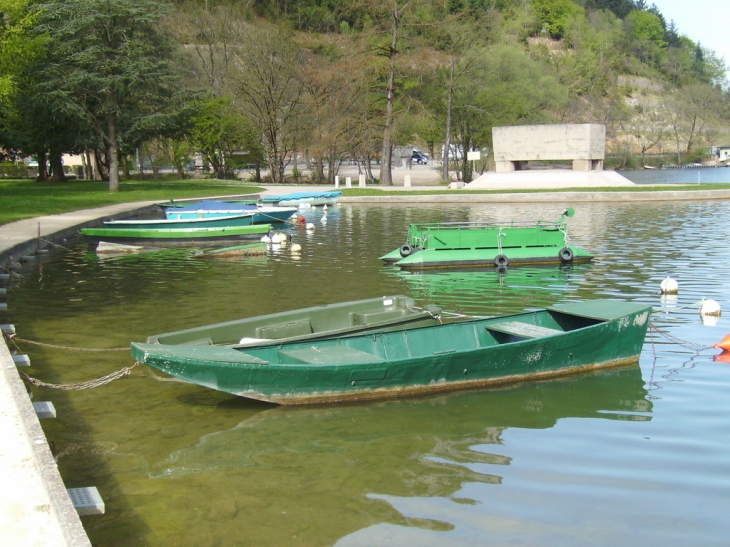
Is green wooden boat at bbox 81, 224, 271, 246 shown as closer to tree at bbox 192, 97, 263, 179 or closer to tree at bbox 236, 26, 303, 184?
tree at bbox 192, 97, 263, 179

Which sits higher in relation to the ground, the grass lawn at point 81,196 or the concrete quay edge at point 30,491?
the grass lawn at point 81,196

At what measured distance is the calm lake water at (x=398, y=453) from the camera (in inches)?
276

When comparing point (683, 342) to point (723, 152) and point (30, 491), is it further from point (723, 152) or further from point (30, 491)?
point (723, 152)

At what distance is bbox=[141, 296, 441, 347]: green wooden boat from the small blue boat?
1206 inches

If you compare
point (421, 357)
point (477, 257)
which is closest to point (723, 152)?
point (477, 257)

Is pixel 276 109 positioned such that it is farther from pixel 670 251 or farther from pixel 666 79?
pixel 666 79

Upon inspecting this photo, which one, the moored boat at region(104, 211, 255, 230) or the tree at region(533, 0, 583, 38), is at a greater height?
the tree at region(533, 0, 583, 38)

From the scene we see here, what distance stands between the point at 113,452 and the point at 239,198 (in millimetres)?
36437

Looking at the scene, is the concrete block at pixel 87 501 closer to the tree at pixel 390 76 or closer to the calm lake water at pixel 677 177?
the tree at pixel 390 76

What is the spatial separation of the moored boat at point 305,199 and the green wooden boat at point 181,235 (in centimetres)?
1380

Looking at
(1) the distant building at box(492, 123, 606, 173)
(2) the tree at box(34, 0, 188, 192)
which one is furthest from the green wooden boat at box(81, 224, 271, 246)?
(1) the distant building at box(492, 123, 606, 173)

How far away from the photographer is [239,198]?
1748 inches

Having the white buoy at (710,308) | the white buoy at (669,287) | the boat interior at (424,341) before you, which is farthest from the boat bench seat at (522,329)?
the white buoy at (669,287)

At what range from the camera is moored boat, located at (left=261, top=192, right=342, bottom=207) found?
4353 centimetres
